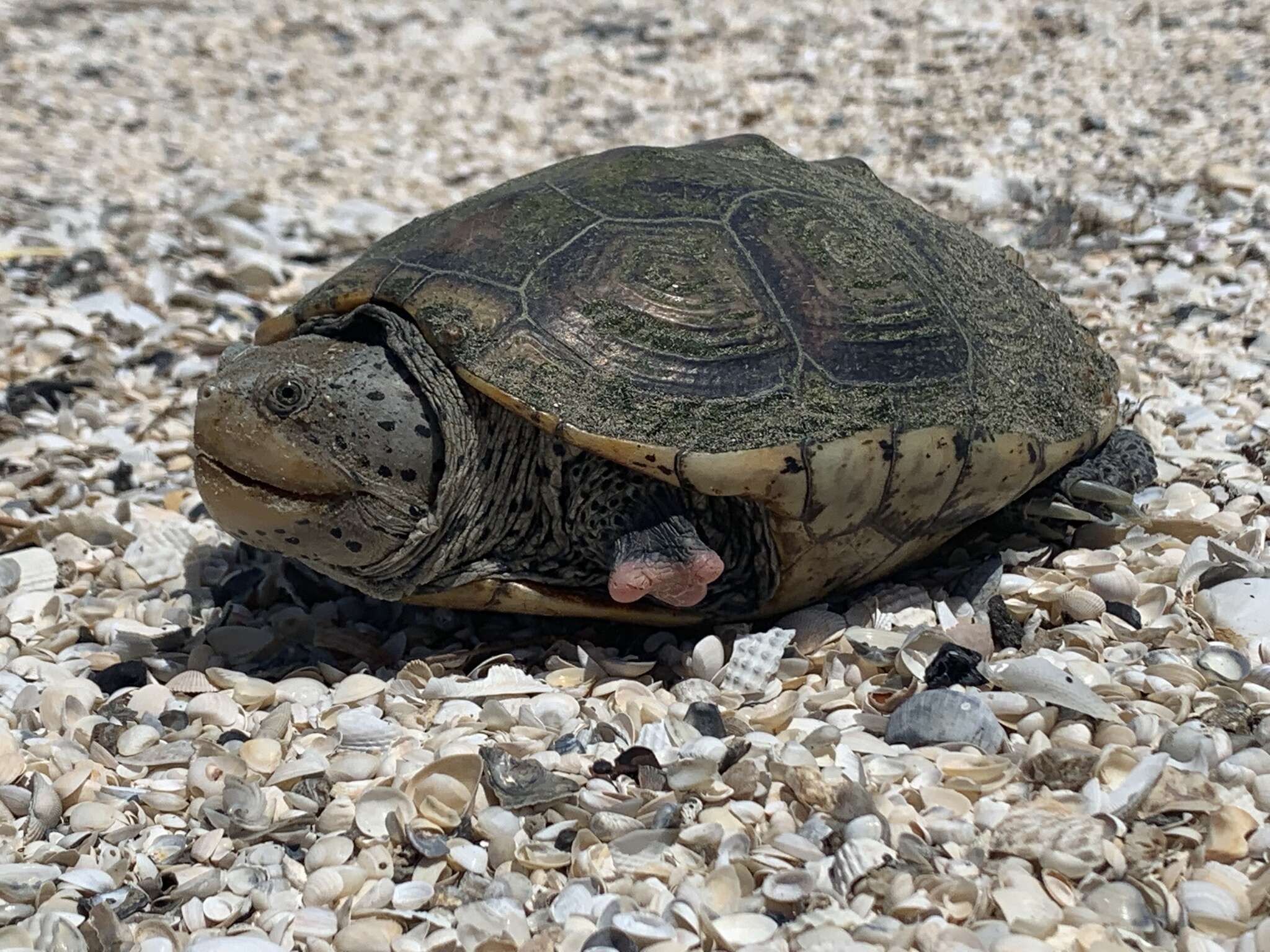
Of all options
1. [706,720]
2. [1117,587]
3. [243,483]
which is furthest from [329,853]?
[1117,587]

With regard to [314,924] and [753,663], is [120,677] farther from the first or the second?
[753,663]

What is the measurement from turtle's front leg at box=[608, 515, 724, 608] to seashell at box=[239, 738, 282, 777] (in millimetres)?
754

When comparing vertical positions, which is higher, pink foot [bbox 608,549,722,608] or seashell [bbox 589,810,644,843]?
pink foot [bbox 608,549,722,608]

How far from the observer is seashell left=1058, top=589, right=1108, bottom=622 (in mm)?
2682

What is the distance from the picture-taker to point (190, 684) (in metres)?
2.72

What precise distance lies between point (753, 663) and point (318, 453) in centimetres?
104

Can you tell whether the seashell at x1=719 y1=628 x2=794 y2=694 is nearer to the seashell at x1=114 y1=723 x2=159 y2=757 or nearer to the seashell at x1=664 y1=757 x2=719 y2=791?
the seashell at x1=664 y1=757 x2=719 y2=791

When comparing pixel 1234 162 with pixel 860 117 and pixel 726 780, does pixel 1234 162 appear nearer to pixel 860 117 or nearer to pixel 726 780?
pixel 860 117

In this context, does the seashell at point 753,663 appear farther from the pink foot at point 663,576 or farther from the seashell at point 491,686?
Answer: the seashell at point 491,686

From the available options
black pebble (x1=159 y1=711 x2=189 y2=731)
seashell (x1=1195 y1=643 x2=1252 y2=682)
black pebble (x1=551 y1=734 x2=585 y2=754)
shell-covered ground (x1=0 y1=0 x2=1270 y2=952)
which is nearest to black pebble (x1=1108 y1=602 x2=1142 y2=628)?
shell-covered ground (x1=0 y1=0 x2=1270 y2=952)

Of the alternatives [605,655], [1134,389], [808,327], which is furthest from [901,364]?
[1134,389]

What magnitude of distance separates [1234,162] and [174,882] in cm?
508

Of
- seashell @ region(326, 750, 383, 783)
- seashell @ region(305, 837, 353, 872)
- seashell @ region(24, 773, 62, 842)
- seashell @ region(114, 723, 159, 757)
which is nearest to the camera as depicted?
seashell @ region(305, 837, 353, 872)

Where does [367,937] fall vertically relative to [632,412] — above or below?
below
